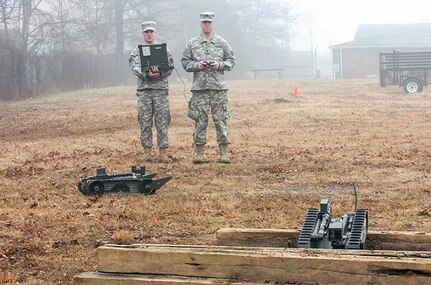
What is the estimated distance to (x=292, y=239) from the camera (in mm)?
4820

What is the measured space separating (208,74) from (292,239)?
6.08 m

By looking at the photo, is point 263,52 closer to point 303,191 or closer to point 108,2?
point 108,2

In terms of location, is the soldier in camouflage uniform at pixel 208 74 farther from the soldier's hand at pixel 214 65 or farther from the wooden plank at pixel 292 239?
the wooden plank at pixel 292 239

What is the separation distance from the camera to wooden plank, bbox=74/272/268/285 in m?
3.89

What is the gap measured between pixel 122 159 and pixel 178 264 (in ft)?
25.8

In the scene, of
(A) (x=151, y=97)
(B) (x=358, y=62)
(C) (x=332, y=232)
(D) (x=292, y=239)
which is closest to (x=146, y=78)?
(A) (x=151, y=97)

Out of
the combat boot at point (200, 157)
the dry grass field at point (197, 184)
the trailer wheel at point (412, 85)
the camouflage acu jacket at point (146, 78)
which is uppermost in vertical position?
the camouflage acu jacket at point (146, 78)

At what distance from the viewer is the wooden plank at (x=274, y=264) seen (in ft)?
12.1

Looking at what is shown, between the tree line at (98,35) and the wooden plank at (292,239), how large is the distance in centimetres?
2815

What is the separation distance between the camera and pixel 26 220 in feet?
23.4

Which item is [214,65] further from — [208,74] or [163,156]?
[163,156]

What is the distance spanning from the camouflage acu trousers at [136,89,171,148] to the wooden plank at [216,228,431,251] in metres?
6.21

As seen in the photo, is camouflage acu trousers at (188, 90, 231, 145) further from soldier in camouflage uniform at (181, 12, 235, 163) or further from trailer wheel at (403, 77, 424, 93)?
trailer wheel at (403, 77, 424, 93)

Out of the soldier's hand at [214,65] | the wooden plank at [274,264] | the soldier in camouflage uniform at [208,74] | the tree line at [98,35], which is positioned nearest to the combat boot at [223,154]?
the soldier in camouflage uniform at [208,74]
